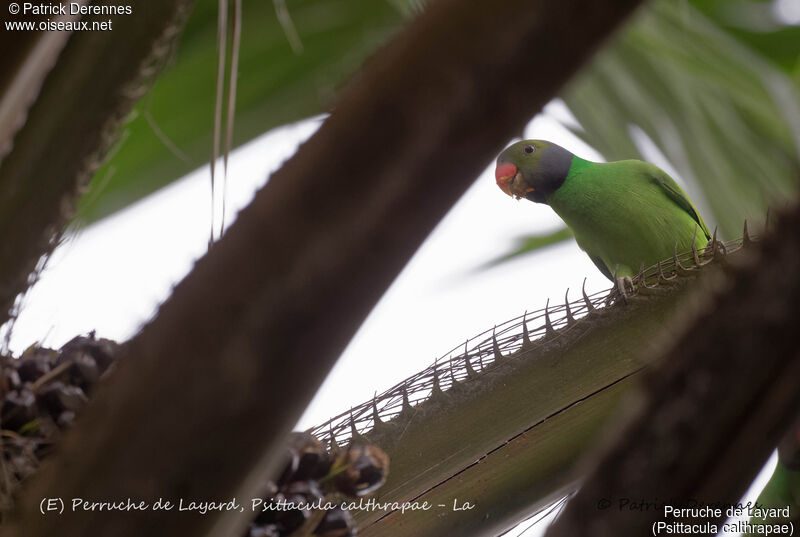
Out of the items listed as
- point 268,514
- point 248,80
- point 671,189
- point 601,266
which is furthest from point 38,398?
point 601,266

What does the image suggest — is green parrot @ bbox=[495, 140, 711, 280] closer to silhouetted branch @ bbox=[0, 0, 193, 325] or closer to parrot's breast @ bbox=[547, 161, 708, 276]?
parrot's breast @ bbox=[547, 161, 708, 276]

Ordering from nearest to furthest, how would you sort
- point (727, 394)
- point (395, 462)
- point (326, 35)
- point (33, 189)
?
point (727, 394)
point (33, 189)
point (395, 462)
point (326, 35)

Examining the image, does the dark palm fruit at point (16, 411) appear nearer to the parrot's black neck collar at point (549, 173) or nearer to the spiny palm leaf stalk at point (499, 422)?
the spiny palm leaf stalk at point (499, 422)

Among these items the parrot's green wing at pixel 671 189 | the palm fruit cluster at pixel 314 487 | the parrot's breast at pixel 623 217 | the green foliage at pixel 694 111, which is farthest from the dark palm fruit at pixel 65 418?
the parrot's green wing at pixel 671 189

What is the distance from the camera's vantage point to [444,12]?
0.33 m

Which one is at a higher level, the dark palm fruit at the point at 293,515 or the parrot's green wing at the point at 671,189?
the dark palm fruit at the point at 293,515

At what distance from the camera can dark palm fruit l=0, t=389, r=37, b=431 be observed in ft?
1.54

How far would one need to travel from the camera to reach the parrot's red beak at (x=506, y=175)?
2.16 meters

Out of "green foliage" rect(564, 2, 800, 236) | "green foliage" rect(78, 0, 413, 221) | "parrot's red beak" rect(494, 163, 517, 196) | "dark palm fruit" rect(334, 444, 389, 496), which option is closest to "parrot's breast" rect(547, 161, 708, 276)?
"parrot's red beak" rect(494, 163, 517, 196)

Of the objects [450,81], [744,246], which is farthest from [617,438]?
[744,246]

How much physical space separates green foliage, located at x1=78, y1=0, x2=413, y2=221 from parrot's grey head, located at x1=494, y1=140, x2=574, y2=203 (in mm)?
1087

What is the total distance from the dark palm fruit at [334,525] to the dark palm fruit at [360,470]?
0.07ft

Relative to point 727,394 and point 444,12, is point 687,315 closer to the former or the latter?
point 727,394

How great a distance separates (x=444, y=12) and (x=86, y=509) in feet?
0.93
